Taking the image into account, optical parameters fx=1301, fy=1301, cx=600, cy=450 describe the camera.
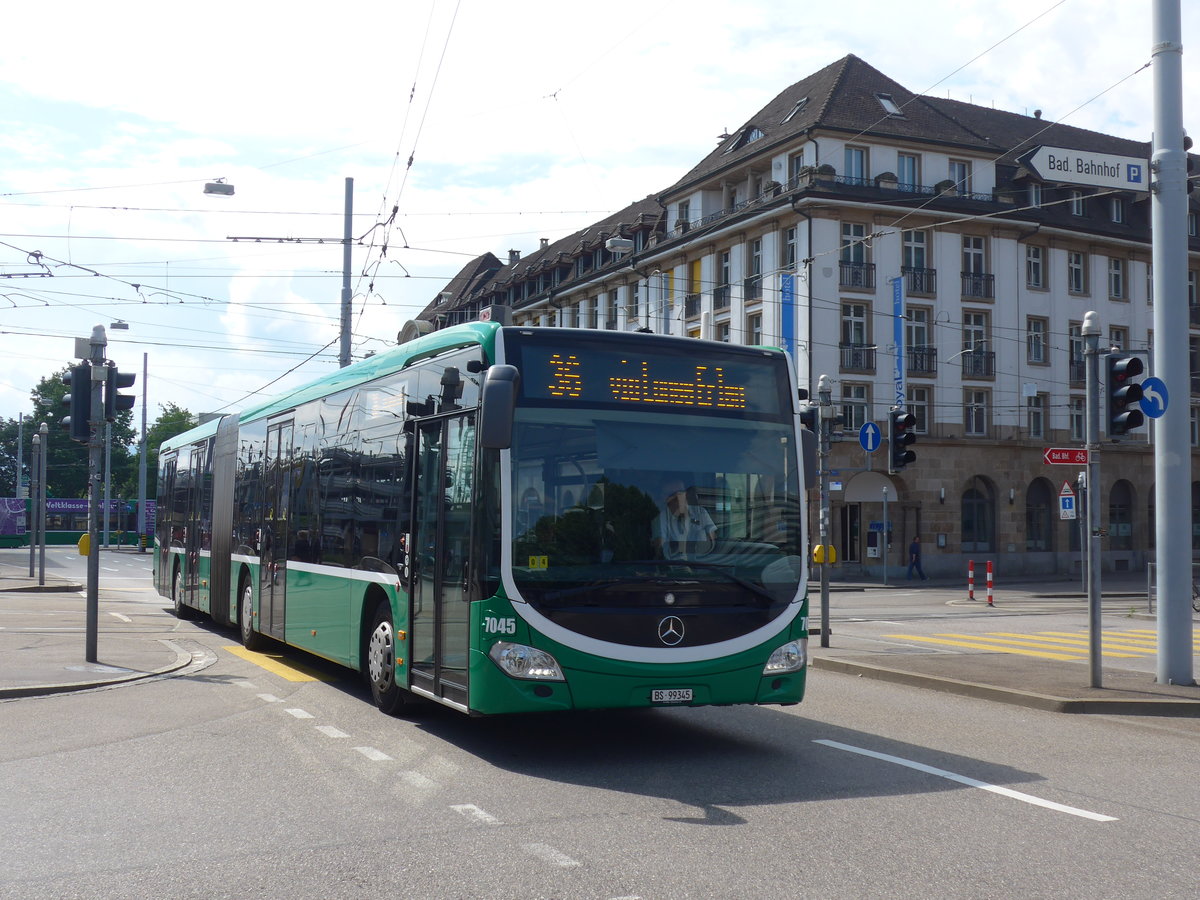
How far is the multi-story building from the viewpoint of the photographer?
46438 millimetres

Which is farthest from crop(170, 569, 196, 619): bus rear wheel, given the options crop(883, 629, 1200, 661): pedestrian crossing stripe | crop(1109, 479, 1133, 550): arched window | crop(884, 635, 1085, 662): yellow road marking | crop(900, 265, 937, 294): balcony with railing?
crop(1109, 479, 1133, 550): arched window

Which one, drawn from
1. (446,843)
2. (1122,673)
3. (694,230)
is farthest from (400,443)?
(694,230)

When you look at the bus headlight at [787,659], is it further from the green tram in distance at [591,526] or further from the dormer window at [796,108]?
the dormer window at [796,108]

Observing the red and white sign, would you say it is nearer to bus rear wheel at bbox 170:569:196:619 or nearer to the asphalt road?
the asphalt road

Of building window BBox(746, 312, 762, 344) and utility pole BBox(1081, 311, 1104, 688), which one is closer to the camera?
utility pole BBox(1081, 311, 1104, 688)

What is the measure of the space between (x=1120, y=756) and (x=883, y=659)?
250 inches

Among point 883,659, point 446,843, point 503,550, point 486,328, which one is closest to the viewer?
point 446,843

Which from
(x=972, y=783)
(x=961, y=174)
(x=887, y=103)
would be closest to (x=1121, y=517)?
(x=961, y=174)

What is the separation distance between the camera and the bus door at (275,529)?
47.2 feet

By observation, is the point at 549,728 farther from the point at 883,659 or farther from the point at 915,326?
the point at 915,326

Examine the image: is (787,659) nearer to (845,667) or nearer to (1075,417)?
(845,667)

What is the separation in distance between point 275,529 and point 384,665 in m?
4.70

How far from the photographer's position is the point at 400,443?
34.3 ft

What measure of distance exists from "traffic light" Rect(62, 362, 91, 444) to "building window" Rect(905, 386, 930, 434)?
123 feet
